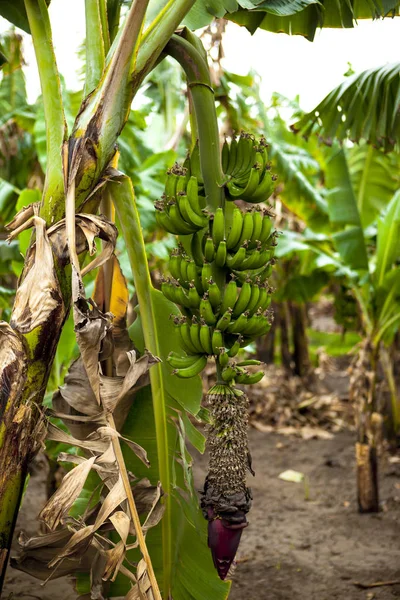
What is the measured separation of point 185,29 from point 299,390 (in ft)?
18.7

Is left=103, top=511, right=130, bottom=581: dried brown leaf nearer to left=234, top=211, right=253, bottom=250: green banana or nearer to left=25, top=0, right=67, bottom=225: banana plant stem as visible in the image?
left=234, top=211, right=253, bottom=250: green banana

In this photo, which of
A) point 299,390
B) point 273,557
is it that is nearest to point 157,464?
point 273,557

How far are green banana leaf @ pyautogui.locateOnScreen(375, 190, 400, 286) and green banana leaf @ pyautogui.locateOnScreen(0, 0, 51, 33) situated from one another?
8.45 feet

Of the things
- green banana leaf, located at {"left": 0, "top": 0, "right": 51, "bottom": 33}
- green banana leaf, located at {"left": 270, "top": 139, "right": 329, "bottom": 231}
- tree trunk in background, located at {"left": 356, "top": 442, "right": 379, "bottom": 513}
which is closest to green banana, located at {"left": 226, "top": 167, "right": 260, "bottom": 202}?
green banana leaf, located at {"left": 0, "top": 0, "right": 51, "bottom": 33}

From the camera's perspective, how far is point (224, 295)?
159 cm

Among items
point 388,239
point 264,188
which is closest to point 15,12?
point 264,188

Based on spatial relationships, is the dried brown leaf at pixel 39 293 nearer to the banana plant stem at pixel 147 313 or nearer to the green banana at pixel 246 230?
the banana plant stem at pixel 147 313

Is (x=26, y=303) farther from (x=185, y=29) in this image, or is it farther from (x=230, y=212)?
(x=185, y=29)

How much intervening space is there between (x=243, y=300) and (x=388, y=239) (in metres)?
2.66

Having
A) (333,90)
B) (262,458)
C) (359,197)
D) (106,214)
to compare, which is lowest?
(262,458)

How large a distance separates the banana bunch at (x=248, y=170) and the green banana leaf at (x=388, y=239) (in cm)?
231

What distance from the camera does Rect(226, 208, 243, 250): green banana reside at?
1.60 m

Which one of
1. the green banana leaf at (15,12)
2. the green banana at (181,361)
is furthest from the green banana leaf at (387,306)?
the green banana leaf at (15,12)

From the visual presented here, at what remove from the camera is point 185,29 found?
1777 millimetres
